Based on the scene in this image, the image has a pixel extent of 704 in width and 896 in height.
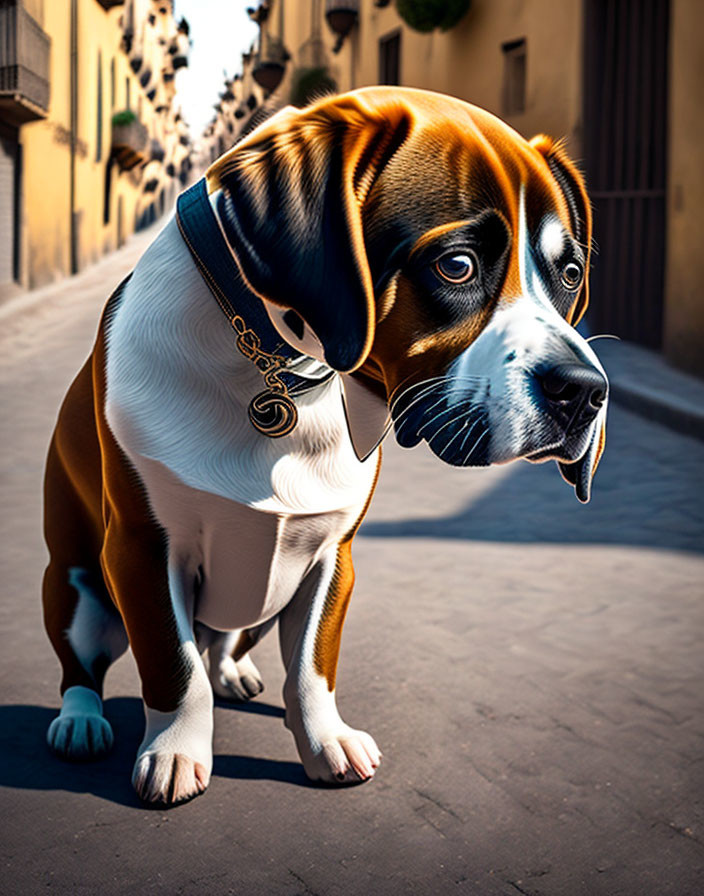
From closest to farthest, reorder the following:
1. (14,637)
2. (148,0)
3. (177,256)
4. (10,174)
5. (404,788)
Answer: (177,256)
(404,788)
(14,637)
(10,174)
(148,0)

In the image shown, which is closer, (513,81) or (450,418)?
(450,418)

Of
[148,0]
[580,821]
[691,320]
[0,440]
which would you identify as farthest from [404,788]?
[148,0]

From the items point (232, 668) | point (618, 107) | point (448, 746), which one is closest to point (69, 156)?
point (618, 107)

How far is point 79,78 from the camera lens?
19.3 meters

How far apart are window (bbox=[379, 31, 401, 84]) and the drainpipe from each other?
202 inches

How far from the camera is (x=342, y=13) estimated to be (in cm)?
2072

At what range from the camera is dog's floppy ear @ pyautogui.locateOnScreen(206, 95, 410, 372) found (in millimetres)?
1702

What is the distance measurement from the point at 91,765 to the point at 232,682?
1.67ft

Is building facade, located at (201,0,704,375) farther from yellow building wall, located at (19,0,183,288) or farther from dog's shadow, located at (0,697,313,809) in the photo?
yellow building wall, located at (19,0,183,288)

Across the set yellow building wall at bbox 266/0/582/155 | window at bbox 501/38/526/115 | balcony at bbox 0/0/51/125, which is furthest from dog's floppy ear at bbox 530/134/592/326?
balcony at bbox 0/0/51/125

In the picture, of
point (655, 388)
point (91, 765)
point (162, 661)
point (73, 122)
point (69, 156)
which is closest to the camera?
point (162, 661)

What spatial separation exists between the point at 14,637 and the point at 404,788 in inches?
60.4

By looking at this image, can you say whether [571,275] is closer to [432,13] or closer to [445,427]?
[445,427]

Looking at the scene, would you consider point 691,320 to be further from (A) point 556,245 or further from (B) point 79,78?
(B) point 79,78
